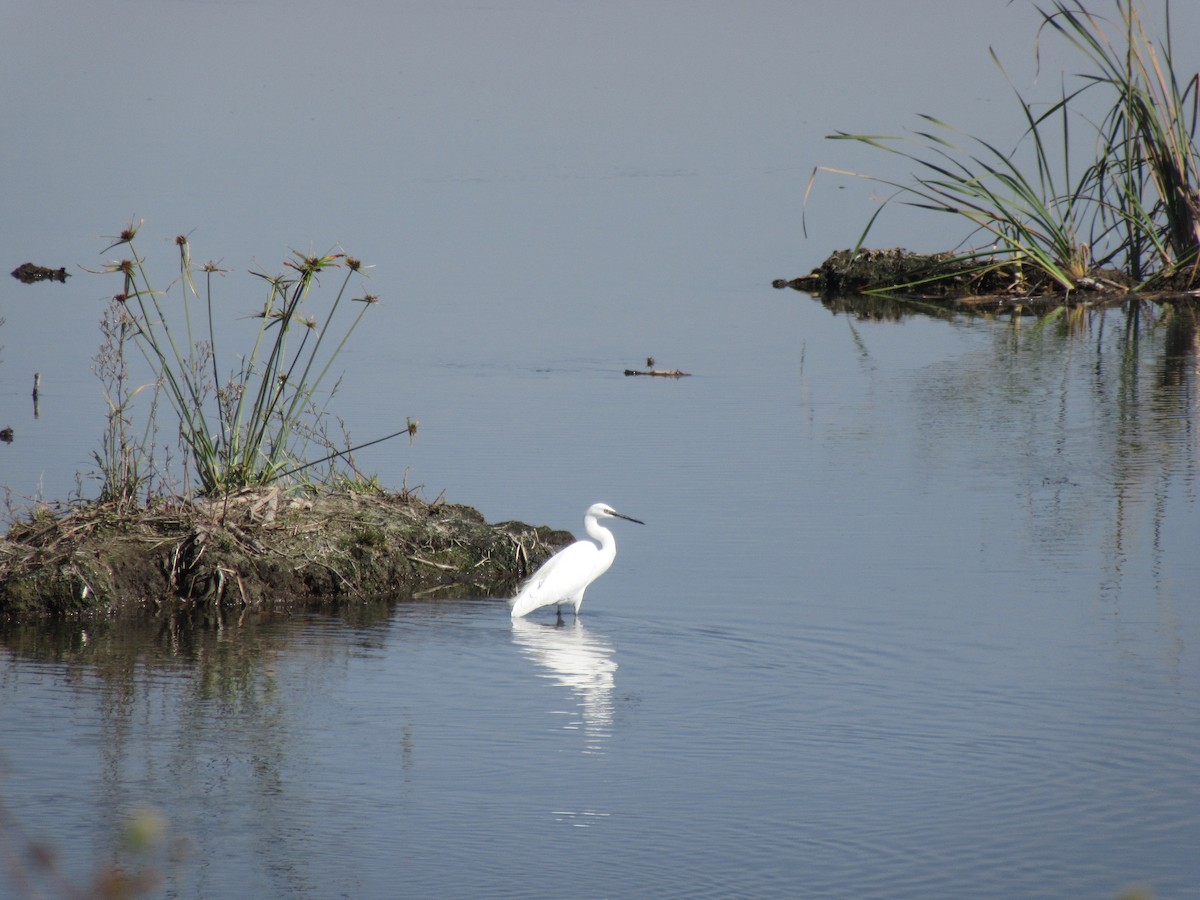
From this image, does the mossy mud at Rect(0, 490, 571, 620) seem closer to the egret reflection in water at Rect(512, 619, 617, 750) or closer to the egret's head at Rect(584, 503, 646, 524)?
the egret's head at Rect(584, 503, 646, 524)

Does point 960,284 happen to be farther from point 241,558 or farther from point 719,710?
point 719,710

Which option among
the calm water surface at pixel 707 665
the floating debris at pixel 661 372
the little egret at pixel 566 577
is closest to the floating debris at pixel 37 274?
the calm water surface at pixel 707 665

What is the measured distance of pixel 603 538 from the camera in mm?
9094

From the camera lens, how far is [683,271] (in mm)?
23125

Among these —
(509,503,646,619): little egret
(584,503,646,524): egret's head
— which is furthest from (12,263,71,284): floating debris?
(509,503,646,619): little egret

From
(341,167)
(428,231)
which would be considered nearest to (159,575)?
(428,231)

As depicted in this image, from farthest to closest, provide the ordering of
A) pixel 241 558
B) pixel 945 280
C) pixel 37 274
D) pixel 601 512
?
1. pixel 945 280
2. pixel 37 274
3. pixel 601 512
4. pixel 241 558

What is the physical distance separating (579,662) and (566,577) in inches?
32.1

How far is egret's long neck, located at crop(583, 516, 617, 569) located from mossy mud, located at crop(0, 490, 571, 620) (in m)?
0.56

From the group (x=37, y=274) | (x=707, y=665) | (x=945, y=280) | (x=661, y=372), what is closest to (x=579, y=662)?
(x=707, y=665)

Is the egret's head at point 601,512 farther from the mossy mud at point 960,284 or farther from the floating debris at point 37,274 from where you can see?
the floating debris at point 37,274

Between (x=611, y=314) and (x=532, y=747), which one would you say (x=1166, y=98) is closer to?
(x=611, y=314)

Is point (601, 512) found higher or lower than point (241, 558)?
higher

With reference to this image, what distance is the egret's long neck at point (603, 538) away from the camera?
29.3 ft
